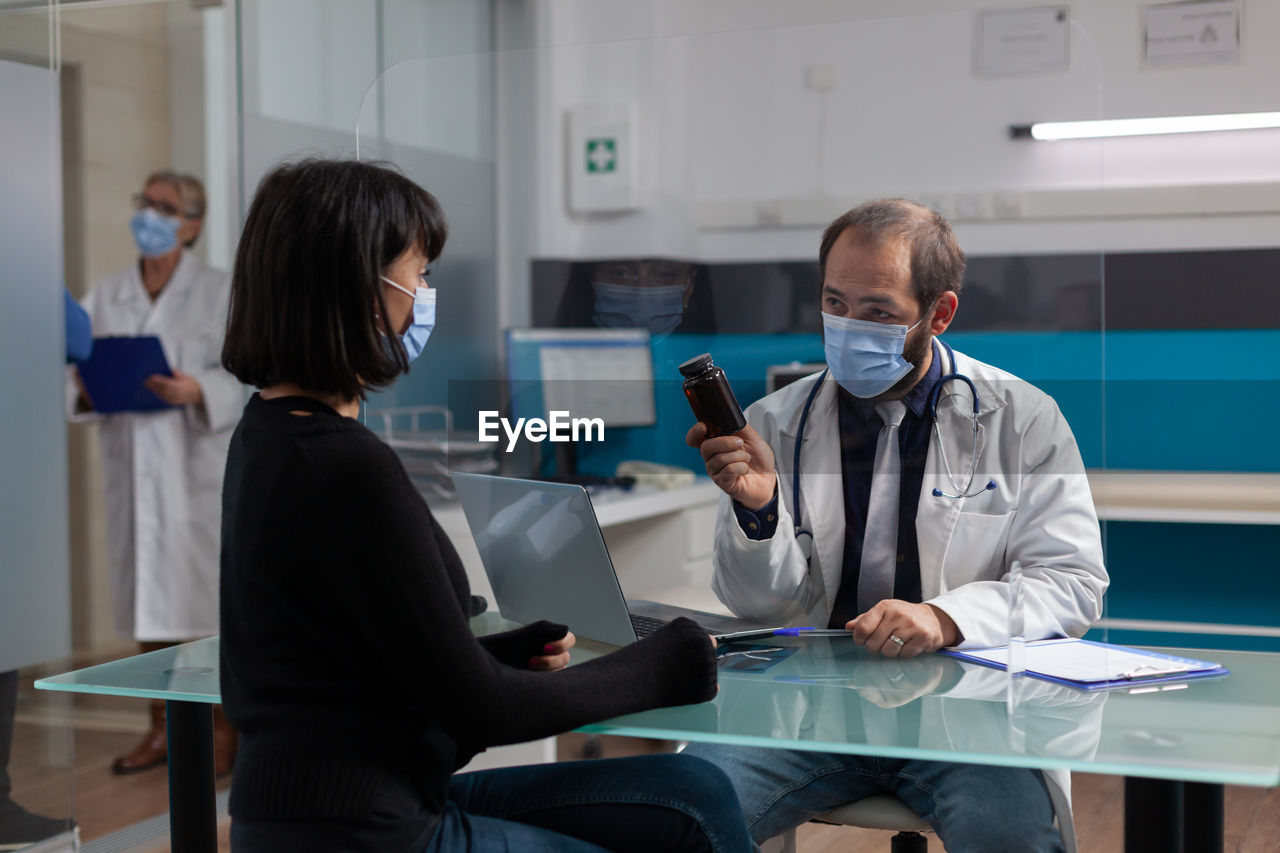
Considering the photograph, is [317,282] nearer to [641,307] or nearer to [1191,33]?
[641,307]

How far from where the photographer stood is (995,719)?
1.25 metres

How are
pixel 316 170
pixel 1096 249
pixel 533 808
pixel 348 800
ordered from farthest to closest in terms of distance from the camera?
pixel 1096 249 → pixel 533 808 → pixel 316 170 → pixel 348 800

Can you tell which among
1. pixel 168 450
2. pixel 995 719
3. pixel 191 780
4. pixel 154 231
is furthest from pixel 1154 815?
pixel 154 231

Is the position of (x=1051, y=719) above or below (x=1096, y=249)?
below

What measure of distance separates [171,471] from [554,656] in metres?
2.18

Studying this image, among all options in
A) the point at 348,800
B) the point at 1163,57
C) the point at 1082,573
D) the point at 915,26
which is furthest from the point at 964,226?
the point at 1163,57

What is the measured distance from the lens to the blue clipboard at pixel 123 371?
10.3 feet

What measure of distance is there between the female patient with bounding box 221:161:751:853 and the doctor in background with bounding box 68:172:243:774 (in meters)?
2.15

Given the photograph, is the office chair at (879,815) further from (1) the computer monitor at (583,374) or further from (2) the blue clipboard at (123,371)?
(2) the blue clipboard at (123,371)

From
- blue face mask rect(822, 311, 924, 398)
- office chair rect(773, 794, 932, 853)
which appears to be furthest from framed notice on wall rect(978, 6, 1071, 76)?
office chair rect(773, 794, 932, 853)

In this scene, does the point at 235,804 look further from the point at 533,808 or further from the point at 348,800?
the point at 533,808

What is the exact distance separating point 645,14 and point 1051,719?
10.0 feet

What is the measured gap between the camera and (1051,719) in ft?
4.06

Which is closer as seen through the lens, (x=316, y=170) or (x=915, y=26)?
(x=316, y=170)
